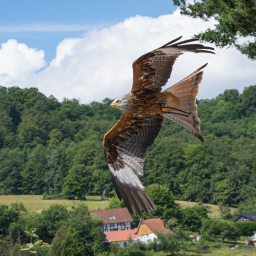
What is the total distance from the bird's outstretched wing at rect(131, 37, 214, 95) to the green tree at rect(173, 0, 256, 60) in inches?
107

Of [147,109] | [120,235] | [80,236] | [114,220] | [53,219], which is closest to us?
[147,109]

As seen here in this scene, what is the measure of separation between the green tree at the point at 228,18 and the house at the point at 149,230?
3754cm

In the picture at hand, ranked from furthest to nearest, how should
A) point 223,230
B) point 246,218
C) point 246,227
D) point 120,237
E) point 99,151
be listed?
1. point 99,151
2. point 246,218
3. point 246,227
4. point 223,230
5. point 120,237

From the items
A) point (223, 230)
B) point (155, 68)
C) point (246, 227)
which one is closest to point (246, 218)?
point (246, 227)

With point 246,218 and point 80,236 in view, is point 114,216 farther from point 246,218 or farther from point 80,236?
point 246,218

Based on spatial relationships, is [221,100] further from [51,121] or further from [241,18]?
[241,18]

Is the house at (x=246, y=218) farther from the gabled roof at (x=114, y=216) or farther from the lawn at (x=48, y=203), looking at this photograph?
the lawn at (x=48, y=203)

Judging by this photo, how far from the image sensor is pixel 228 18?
778cm

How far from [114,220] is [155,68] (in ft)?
154

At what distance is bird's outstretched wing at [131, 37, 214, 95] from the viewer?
5477mm

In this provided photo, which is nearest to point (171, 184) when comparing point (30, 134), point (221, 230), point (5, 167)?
point (221, 230)

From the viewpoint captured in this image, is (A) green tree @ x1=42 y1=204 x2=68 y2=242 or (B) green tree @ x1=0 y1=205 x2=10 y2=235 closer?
(B) green tree @ x1=0 y1=205 x2=10 y2=235

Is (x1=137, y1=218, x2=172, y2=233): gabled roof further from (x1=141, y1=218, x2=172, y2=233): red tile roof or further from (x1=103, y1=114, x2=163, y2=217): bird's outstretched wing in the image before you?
(x1=103, y1=114, x2=163, y2=217): bird's outstretched wing

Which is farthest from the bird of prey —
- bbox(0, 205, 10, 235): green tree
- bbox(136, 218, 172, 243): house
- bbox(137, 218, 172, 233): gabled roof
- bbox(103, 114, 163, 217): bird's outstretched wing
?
bbox(137, 218, 172, 233): gabled roof
